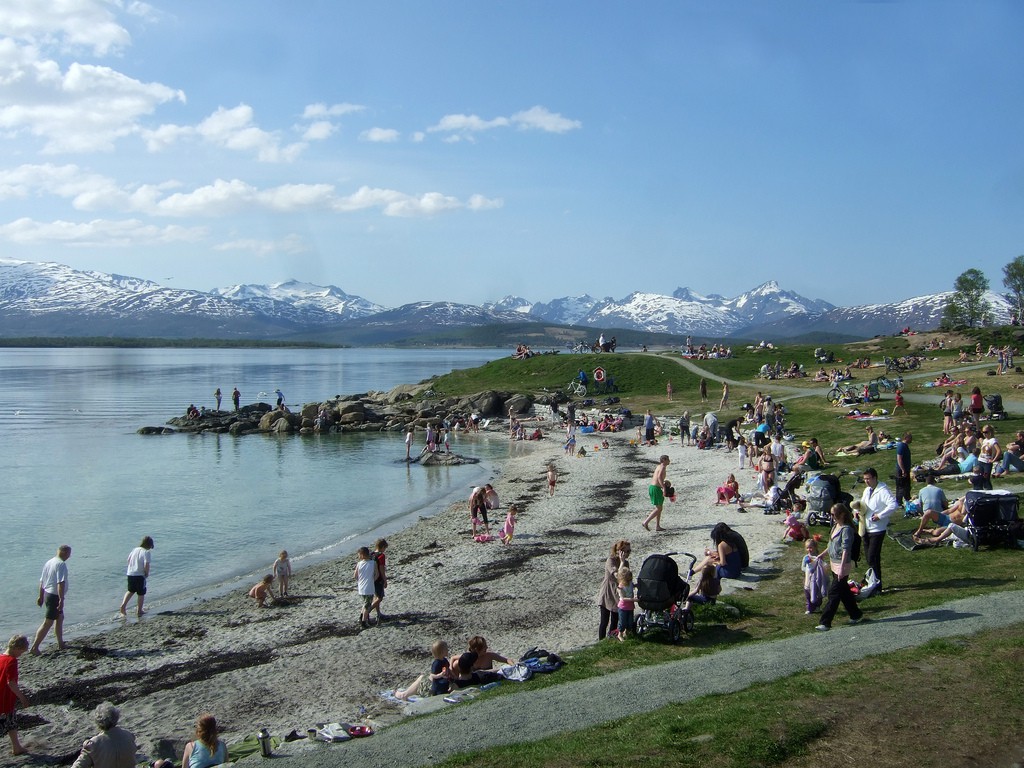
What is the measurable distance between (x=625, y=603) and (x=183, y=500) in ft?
88.0

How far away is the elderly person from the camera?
977 centimetres

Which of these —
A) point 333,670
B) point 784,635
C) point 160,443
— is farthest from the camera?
point 160,443

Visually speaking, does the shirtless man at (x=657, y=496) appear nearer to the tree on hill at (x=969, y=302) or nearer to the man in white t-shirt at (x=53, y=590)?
the man in white t-shirt at (x=53, y=590)

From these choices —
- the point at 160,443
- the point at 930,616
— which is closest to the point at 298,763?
the point at 930,616

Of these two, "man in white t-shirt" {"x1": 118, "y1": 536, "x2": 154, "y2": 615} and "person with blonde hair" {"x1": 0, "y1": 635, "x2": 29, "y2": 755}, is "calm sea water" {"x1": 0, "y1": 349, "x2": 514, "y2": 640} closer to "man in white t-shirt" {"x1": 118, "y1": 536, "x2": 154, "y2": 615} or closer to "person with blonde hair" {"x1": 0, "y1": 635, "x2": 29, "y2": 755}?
"man in white t-shirt" {"x1": 118, "y1": 536, "x2": 154, "y2": 615}

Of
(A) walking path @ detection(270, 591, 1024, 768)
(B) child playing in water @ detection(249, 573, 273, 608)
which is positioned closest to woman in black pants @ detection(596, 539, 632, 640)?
(A) walking path @ detection(270, 591, 1024, 768)

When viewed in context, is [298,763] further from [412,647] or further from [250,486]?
[250,486]

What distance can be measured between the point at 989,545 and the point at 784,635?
250 inches

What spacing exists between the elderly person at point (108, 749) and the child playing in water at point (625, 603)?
7.68 metres

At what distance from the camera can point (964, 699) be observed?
9.09 metres

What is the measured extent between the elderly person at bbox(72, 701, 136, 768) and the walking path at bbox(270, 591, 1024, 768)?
1639mm

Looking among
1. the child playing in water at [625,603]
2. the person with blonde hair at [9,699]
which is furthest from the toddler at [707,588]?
the person with blonde hair at [9,699]

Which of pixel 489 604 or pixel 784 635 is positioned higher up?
pixel 784 635

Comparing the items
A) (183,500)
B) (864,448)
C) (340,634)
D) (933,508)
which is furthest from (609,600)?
(183,500)
